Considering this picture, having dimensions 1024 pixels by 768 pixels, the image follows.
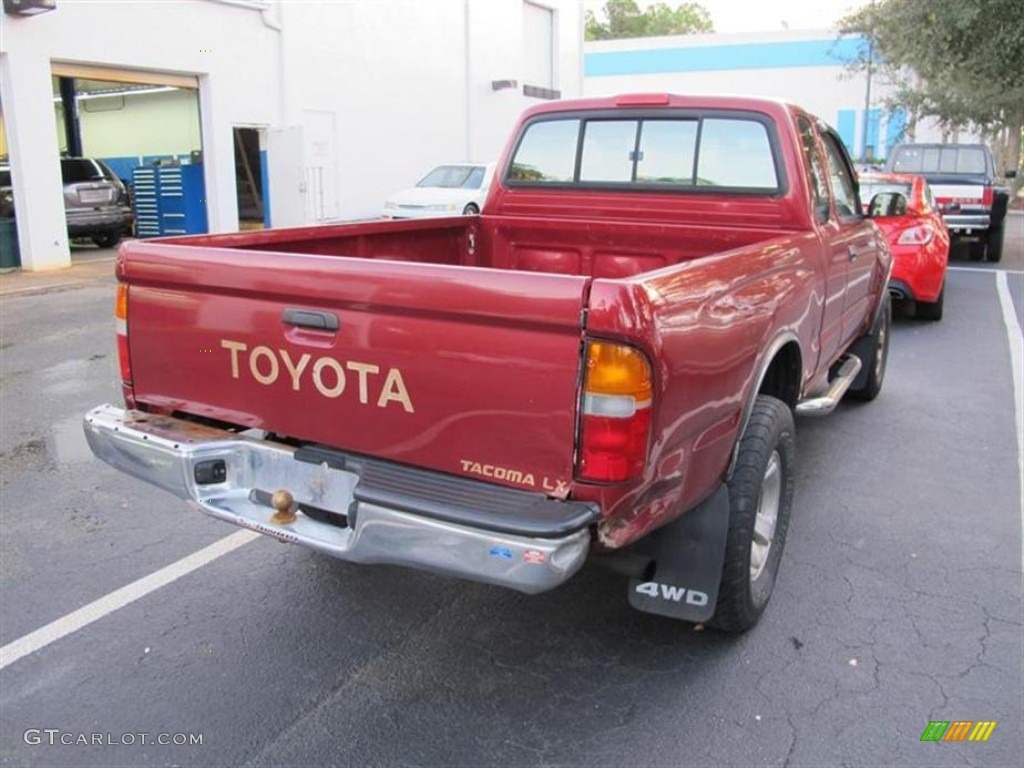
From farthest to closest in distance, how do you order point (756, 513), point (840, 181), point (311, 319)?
point (840, 181)
point (756, 513)
point (311, 319)

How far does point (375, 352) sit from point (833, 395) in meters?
2.98

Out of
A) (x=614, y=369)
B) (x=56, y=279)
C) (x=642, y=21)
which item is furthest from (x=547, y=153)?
(x=642, y=21)

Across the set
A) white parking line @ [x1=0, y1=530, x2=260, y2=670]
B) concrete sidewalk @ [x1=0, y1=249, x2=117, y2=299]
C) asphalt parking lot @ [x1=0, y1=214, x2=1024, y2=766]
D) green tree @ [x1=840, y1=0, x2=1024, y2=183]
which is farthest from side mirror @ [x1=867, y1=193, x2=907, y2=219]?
concrete sidewalk @ [x1=0, y1=249, x2=117, y2=299]

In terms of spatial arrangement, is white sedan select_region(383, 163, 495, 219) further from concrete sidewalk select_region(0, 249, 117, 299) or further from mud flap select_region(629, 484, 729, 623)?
mud flap select_region(629, 484, 729, 623)

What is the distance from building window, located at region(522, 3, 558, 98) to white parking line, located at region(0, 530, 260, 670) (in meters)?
23.7

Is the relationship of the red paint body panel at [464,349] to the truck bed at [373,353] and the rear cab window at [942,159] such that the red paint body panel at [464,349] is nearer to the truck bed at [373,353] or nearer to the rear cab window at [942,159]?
the truck bed at [373,353]

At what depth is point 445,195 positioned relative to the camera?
1848 centimetres

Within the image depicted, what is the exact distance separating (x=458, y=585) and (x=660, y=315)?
73.7 inches

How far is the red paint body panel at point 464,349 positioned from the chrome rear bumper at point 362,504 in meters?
0.08

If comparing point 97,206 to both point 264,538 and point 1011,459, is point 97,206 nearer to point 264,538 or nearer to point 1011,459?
point 264,538

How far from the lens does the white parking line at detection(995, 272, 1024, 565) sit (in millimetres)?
5809

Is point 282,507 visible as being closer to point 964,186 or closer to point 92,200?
point 964,186

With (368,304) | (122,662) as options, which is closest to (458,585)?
(122,662)

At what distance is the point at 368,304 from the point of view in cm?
279
